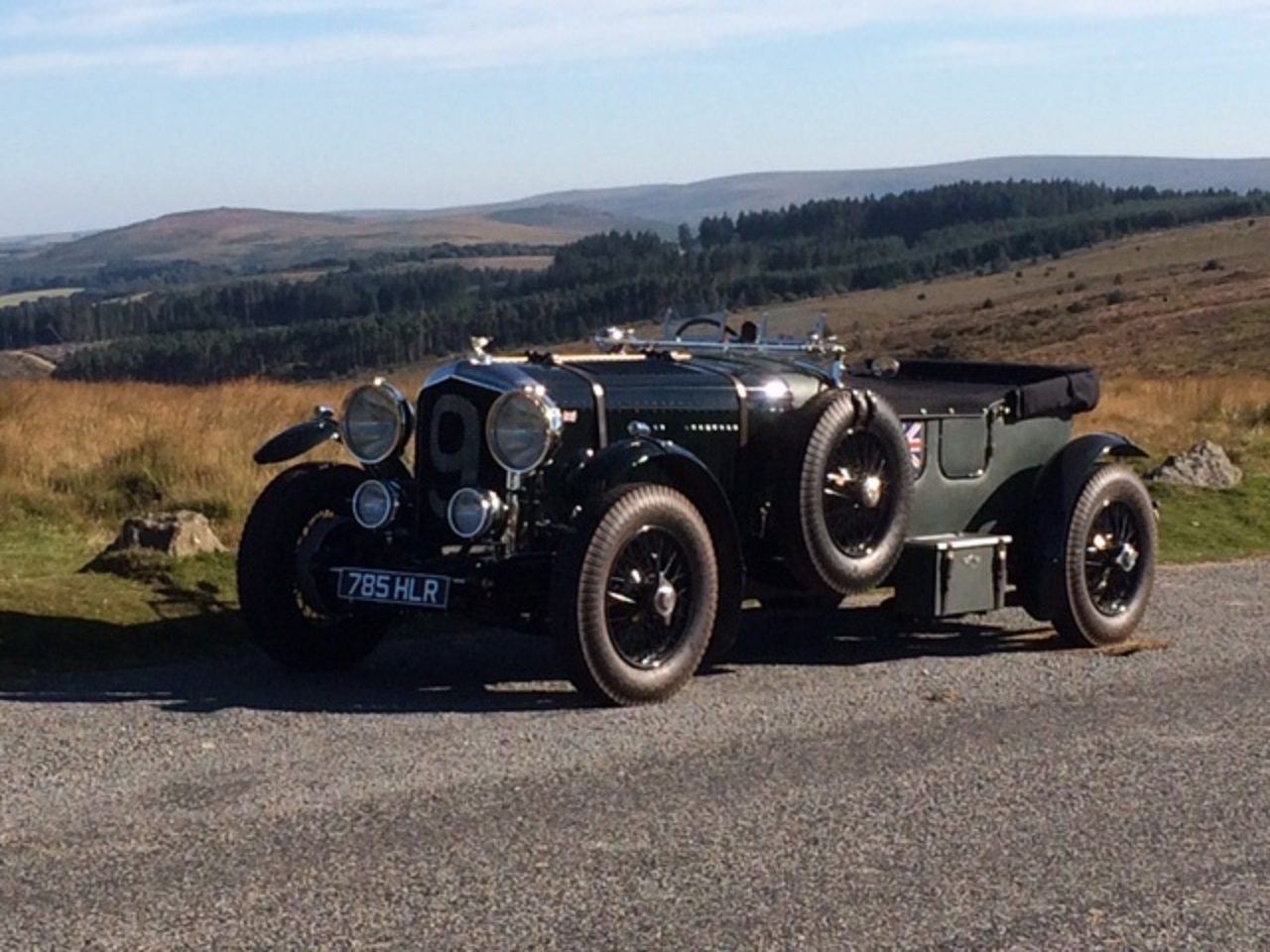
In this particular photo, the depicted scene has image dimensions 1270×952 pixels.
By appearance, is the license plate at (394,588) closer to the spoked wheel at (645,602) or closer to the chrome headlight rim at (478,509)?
the chrome headlight rim at (478,509)

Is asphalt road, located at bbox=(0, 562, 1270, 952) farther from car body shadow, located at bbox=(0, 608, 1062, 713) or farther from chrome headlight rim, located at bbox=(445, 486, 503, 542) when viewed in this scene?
chrome headlight rim, located at bbox=(445, 486, 503, 542)

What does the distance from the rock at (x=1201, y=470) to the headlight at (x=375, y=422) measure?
8.84m

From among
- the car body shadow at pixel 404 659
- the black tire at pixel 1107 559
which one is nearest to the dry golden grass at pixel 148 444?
the car body shadow at pixel 404 659

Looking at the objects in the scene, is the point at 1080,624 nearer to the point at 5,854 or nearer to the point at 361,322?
the point at 5,854

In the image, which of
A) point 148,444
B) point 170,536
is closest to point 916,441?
point 170,536

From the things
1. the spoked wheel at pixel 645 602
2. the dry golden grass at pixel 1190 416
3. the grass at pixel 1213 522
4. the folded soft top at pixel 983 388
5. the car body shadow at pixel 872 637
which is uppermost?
the folded soft top at pixel 983 388

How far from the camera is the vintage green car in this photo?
8070 mm

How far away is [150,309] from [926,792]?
50450mm

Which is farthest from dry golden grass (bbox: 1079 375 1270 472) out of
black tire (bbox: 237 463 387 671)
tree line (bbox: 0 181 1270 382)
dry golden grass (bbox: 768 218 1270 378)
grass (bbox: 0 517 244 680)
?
dry golden grass (bbox: 768 218 1270 378)

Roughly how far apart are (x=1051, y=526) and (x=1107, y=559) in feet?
1.36

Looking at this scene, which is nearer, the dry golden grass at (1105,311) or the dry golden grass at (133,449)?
the dry golden grass at (133,449)

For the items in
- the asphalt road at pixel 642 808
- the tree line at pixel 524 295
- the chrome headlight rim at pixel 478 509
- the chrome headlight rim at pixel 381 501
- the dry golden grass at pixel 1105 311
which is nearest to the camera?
the asphalt road at pixel 642 808

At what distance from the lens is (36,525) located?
13.3m

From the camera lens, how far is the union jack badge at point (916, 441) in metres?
9.48
